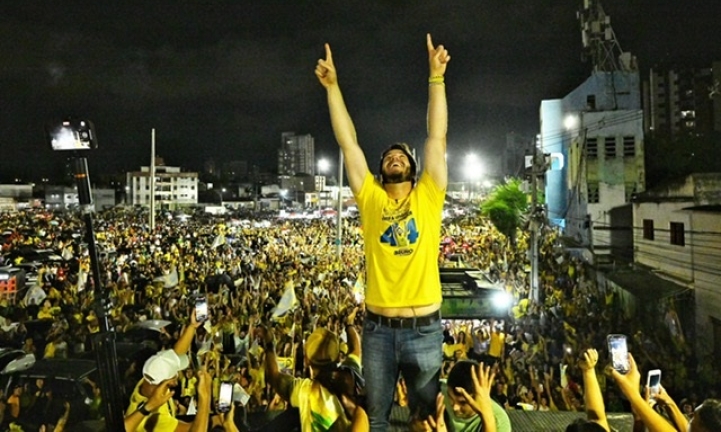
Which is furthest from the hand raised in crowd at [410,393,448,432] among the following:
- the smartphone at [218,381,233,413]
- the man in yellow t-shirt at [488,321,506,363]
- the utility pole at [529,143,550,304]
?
the utility pole at [529,143,550,304]

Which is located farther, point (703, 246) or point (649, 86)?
point (649, 86)

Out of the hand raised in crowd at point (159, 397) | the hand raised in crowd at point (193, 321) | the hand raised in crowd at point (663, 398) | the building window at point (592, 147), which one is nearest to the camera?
the hand raised in crowd at point (663, 398)

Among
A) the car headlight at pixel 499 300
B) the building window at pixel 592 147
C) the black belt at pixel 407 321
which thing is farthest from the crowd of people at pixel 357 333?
the building window at pixel 592 147

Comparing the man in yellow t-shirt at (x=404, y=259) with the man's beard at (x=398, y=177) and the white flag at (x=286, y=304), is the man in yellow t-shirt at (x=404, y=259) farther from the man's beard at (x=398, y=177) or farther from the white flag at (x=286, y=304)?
the white flag at (x=286, y=304)

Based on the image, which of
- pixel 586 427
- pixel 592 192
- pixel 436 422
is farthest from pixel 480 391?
pixel 592 192

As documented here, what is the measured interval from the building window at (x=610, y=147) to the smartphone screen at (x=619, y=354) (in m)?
30.2

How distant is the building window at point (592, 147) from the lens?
30281 mm

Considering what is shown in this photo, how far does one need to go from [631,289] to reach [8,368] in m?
17.0

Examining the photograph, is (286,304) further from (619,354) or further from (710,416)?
(710,416)

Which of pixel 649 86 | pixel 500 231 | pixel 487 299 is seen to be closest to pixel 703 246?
pixel 487 299

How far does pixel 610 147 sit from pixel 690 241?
16.1 meters

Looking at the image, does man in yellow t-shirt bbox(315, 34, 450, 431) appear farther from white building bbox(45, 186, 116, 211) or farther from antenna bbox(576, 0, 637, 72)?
white building bbox(45, 186, 116, 211)

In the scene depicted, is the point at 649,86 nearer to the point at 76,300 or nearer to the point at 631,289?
the point at 631,289

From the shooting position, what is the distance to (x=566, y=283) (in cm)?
1859
